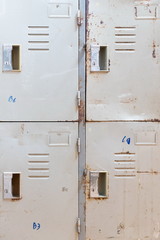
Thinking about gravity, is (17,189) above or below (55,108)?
below

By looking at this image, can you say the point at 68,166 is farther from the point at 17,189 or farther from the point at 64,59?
the point at 64,59

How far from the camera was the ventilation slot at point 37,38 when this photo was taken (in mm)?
1974

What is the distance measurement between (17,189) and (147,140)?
0.88m

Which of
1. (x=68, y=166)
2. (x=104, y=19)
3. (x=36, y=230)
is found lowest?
(x=36, y=230)

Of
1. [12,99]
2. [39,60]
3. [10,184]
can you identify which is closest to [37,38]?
[39,60]

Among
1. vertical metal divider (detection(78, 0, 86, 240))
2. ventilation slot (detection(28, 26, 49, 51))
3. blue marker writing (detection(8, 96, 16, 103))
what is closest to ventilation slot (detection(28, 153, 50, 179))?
vertical metal divider (detection(78, 0, 86, 240))

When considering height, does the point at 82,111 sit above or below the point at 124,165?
above

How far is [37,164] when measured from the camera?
6.55 feet

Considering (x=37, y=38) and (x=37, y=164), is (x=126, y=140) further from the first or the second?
(x=37, y=38)

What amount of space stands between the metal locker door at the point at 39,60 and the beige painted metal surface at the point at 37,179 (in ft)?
0.33

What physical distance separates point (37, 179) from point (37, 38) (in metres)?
0.88

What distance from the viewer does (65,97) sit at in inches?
78.7

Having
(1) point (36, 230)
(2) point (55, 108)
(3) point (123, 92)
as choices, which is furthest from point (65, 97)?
(1) point (36, 230)

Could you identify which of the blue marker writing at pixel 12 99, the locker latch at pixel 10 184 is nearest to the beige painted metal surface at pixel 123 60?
the blue marker writing at pixel 12 99
